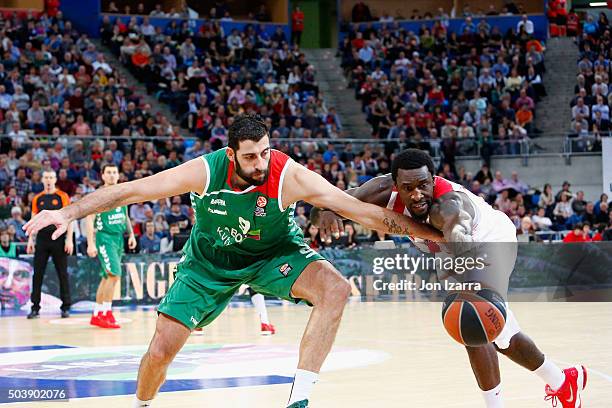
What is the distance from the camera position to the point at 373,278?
1942 centimetres

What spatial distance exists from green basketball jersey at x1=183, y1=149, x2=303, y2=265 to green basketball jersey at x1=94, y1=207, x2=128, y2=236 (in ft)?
26.1

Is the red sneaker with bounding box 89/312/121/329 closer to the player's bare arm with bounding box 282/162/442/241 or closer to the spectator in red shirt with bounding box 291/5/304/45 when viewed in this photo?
the player's bare arm with bounding box 282/162/442/241

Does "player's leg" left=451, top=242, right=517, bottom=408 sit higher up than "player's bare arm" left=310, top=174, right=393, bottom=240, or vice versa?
"player's bare arm" left=310, top=174, right=393, bottom=240

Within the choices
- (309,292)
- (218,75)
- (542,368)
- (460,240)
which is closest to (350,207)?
(309,292)

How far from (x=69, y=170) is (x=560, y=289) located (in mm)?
9260

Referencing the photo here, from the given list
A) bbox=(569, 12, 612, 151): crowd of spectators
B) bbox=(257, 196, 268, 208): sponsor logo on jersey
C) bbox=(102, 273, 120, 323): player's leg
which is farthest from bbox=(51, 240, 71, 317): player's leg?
bbox=(569, 12, 612, 151): crowd of spectators

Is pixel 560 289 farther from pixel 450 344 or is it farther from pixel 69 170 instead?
pixel 69 170

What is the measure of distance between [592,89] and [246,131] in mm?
21806

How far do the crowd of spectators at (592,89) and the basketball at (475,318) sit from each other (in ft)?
60.1

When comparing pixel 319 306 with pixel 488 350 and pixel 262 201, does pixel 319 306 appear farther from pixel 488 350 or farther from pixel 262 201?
pixel 488 350

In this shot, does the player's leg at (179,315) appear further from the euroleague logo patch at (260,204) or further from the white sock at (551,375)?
the white sock at (551,375)

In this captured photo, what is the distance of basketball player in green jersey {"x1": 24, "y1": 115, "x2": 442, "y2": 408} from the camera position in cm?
623

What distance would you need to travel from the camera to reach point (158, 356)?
6359 mm

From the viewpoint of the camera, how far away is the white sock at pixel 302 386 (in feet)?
19.7
